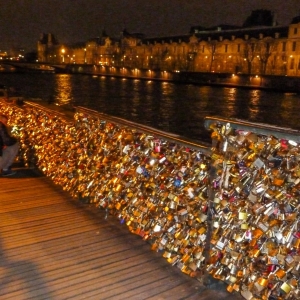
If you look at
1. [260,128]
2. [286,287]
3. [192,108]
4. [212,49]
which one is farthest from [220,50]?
[286,287]

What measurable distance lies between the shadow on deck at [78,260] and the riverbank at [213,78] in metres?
52.7

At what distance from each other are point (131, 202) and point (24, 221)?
117 centimetres

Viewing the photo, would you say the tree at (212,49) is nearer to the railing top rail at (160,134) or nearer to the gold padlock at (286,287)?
the railing top rail at (160,134)

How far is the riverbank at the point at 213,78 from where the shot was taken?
5572cm

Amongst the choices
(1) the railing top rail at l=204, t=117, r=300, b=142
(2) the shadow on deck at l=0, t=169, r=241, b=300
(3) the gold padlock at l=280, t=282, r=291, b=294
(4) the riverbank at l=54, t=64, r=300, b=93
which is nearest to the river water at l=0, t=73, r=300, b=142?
(4) the riverbank at l=54, t=64, r=300, b=93

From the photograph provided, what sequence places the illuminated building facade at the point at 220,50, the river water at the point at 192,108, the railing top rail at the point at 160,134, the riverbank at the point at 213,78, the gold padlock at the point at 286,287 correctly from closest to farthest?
the gold padlock at the point at 286,287
the railing top rail at the point at 160,134
the river water at the point at 192,108
the riverbank at the point at 213,78
the illuminated building facade at the point at 220,50

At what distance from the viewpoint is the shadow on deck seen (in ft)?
10.7

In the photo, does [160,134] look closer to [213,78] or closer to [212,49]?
[213,78]

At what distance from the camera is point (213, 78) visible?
68.4 m

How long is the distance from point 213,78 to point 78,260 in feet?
218

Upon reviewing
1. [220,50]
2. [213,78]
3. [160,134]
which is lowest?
[213,78]

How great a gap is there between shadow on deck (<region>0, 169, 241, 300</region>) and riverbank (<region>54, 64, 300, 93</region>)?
173 ft

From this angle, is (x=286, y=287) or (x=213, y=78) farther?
(x=213, y=78)

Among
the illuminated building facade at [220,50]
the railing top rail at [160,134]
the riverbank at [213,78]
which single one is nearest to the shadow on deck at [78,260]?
the railing top rail at [160,134]
